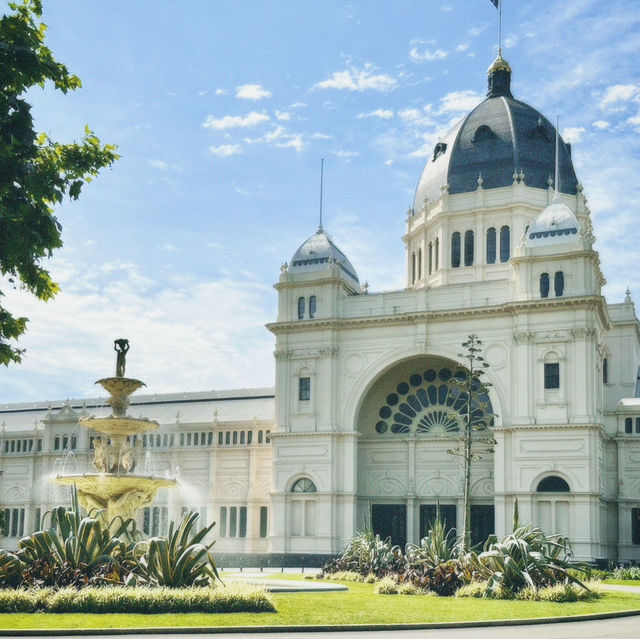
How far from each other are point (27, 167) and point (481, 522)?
45537 mm

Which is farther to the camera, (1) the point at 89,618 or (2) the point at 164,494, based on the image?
(2) the point at 164,494

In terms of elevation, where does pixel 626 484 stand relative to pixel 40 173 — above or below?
below

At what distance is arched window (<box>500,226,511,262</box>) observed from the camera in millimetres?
67188

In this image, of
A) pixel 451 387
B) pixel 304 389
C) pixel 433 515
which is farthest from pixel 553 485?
pixel 304 389

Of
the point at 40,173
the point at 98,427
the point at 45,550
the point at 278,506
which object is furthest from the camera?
the point at 278,506

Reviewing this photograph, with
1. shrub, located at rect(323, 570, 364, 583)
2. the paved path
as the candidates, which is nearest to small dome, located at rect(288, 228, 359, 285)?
shrub, located at rect(323, 570, 364, 583)

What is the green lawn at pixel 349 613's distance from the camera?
21.6m

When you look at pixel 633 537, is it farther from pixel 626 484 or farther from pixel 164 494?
pixel 164 494

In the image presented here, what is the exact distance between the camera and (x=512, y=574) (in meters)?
30.1

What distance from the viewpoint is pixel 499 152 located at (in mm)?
69562

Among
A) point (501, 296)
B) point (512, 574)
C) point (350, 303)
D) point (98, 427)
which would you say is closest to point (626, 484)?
point (501, 296)

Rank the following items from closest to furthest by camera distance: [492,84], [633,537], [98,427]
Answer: [98,427]
[633,537]
[492,84]

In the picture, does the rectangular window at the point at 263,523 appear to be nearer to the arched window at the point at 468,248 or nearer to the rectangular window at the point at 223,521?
the rectangular window at the point at 223,521

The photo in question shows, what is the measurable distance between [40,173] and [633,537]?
4840 cm
